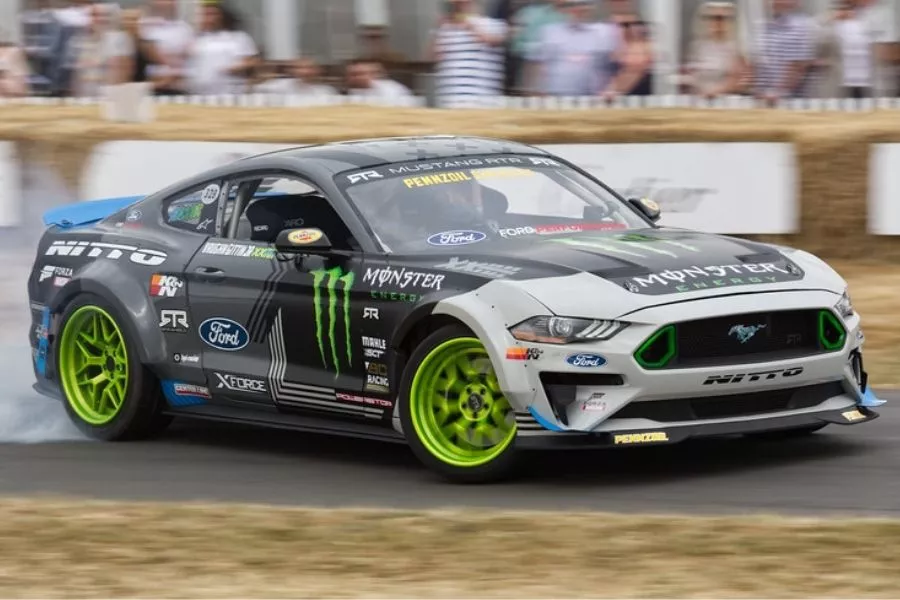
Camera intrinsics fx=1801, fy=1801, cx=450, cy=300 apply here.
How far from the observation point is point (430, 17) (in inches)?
666

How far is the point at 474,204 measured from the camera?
8.06 metres

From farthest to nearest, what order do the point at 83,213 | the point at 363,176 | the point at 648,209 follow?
the point at 83,213 → the point at 648,209 → the point at 363,176

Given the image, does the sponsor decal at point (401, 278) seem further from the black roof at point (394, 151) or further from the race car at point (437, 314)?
the black roof at point (394, 151)

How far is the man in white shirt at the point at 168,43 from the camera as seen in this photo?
1532 centimetres

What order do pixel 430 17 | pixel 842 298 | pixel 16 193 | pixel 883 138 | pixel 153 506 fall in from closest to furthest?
pixel 153 506 → pixel 842 298 → pixel 883 138 → pixel 16 193 → pixel 430 17

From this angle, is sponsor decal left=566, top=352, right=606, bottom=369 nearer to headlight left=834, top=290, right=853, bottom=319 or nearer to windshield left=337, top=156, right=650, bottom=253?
windshield left=337, top=156, right=650, bottom=253

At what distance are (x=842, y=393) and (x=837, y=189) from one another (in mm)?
5844

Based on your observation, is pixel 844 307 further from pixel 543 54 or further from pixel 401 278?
pixel 543 54

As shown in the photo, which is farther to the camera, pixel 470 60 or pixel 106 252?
pixel 470 60

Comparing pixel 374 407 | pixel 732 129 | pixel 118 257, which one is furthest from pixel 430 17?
pixel 374 407

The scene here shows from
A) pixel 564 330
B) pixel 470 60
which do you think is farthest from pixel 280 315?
pixel 470 60

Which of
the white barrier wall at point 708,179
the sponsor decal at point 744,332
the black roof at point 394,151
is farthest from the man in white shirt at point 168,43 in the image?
the sponsor decal at point 744,332

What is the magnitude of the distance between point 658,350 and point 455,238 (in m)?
1.24

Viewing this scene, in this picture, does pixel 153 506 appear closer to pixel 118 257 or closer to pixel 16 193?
pixel 118 257
